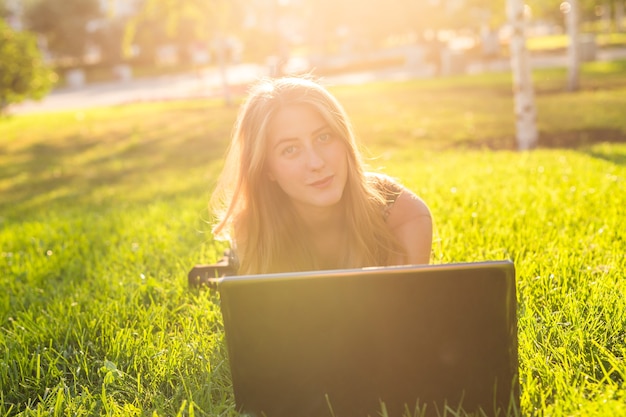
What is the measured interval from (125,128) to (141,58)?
1543 inches

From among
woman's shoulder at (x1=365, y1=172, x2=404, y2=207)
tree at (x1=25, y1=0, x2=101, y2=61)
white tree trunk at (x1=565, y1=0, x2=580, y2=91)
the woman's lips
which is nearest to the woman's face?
the woman's lips

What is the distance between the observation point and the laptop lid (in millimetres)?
1983

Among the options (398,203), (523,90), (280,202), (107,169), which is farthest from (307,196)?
(107,169)

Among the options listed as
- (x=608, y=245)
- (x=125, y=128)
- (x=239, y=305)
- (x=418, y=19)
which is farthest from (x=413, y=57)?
(x=239, y=305)

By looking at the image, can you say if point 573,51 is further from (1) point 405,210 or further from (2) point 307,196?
(2) point 307,196

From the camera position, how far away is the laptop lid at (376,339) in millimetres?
1983

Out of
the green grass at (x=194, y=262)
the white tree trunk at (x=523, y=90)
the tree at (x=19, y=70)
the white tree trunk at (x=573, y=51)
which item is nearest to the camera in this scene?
the green grass at (x=194, y=262)

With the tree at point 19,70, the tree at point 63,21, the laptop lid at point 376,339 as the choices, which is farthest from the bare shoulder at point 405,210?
the tree at point 63,21

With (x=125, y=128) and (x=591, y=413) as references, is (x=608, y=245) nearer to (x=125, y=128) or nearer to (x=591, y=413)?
(x=591, y=413)

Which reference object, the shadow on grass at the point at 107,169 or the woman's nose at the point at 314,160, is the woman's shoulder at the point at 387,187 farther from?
the shadow on grass at the point at 107,169

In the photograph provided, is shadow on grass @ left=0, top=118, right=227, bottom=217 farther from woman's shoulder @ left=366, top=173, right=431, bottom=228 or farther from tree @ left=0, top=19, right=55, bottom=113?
woman's shoulder @ left=366, top=173, right=431, bottom=228

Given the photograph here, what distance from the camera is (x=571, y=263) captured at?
11.3 feet

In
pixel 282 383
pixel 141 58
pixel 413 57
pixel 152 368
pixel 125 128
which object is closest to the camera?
pixel 282 383

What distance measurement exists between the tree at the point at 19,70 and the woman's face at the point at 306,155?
41.8 ft
